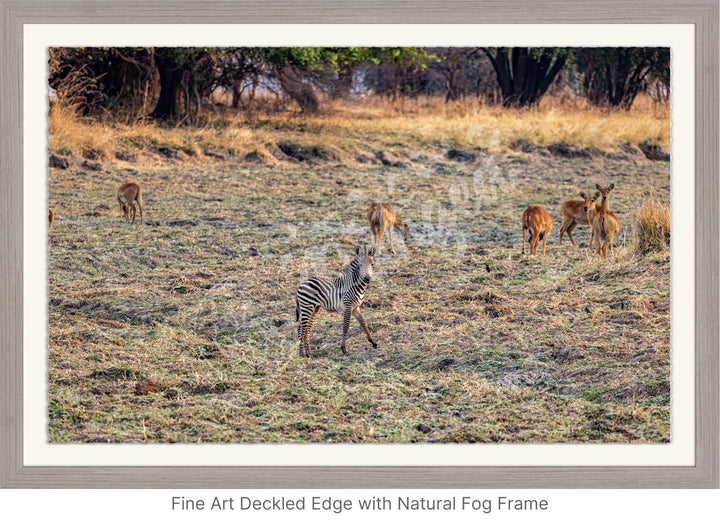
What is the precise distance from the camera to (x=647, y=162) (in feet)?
58.5

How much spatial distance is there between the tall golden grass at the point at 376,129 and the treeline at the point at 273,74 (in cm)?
55

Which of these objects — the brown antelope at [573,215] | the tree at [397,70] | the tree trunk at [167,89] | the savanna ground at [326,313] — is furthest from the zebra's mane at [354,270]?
the tree trunk at [167,89]

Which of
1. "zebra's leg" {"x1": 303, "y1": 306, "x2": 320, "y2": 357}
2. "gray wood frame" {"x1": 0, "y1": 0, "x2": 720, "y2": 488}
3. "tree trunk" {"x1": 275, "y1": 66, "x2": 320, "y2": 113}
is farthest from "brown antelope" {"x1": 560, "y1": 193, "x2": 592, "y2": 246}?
"tree trunk" {"x1": 275, "y1": 66, "x2": 320, "y2": 113}

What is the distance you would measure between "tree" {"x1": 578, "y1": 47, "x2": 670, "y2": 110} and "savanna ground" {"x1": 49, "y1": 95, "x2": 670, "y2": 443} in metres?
7.15

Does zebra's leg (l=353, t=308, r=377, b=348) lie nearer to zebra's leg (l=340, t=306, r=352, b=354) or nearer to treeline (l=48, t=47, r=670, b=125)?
zebra's leg (l=340, t=306, r=352, b=354)

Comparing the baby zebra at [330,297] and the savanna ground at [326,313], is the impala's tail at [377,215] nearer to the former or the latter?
the savanna ground at [326,313]

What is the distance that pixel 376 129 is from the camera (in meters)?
18.7

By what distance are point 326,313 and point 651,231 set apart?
3858 mm
